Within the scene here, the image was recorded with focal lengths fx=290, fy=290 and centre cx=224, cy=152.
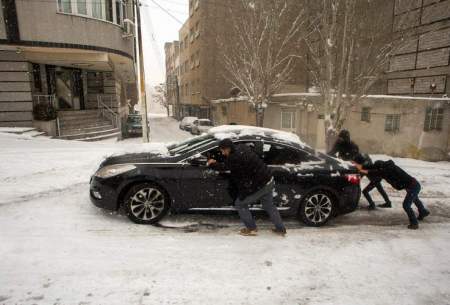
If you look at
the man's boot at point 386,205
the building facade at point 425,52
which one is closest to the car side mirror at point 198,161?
the man's boot at point 386,205

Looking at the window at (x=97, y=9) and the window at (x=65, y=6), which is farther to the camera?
the window at (x=97, y=9)

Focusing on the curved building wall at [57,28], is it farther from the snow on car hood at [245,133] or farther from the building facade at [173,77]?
the building facade at [173,77]

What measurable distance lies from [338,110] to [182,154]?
7484mm

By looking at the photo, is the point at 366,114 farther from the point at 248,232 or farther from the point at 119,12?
the point at 119,12

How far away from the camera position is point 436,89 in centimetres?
1723

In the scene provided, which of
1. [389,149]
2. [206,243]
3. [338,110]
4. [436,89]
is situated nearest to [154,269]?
[206,243]

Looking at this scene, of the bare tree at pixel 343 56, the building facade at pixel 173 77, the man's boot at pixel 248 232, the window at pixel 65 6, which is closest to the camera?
the man's boot at pixel 248 232

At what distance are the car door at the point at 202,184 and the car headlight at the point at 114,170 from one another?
85 cm

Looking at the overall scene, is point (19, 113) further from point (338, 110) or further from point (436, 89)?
point (436, 89)

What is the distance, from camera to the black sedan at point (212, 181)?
448 cm

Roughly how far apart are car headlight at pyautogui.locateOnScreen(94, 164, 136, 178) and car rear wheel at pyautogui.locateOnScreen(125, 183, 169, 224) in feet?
0.99

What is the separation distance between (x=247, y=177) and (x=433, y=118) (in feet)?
46.2

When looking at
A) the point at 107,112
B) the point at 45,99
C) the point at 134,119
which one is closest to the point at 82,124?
the point at 45,99

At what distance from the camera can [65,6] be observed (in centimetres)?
1260
